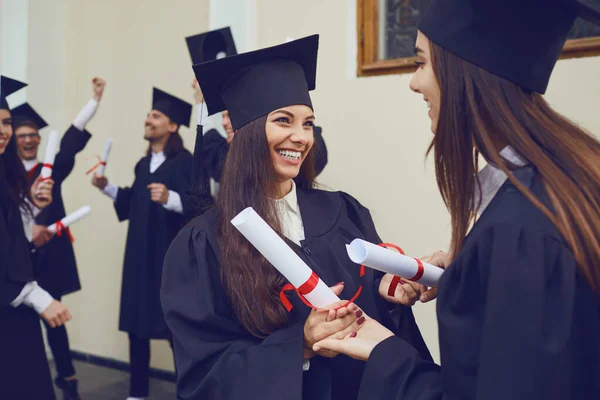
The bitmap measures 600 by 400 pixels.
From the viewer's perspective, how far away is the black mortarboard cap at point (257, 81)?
6.55ft

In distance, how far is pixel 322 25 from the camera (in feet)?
12.9

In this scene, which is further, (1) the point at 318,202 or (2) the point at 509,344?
(1) the point at 318,202

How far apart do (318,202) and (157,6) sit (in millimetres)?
3717

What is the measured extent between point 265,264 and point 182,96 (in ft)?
12.0

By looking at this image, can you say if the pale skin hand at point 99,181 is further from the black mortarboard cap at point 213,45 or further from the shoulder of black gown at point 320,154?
the shoulder of black gown at point 320,154

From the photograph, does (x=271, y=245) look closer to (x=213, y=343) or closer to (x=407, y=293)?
(x=213, y=343)

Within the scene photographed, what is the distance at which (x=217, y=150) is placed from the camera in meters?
3.97

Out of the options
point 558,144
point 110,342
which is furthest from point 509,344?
point 110,342

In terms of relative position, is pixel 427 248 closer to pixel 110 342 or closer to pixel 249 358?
pixel 249 358

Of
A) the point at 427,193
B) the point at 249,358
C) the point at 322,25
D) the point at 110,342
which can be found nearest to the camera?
the point at 249,358

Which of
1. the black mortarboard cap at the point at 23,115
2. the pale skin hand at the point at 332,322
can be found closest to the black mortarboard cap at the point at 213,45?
the black mortarboard cap at the point at 23,115

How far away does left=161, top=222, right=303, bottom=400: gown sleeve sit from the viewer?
62.8 inches

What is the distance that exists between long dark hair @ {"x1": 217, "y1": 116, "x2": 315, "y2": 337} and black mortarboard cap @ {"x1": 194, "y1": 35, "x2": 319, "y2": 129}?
0.05 meters

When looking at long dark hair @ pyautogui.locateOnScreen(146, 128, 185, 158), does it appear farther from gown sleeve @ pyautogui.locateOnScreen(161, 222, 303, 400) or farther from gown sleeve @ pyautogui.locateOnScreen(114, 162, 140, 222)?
gown sleeve @ pyautogui.locateOnScreen(161, 222, 303, 400)
